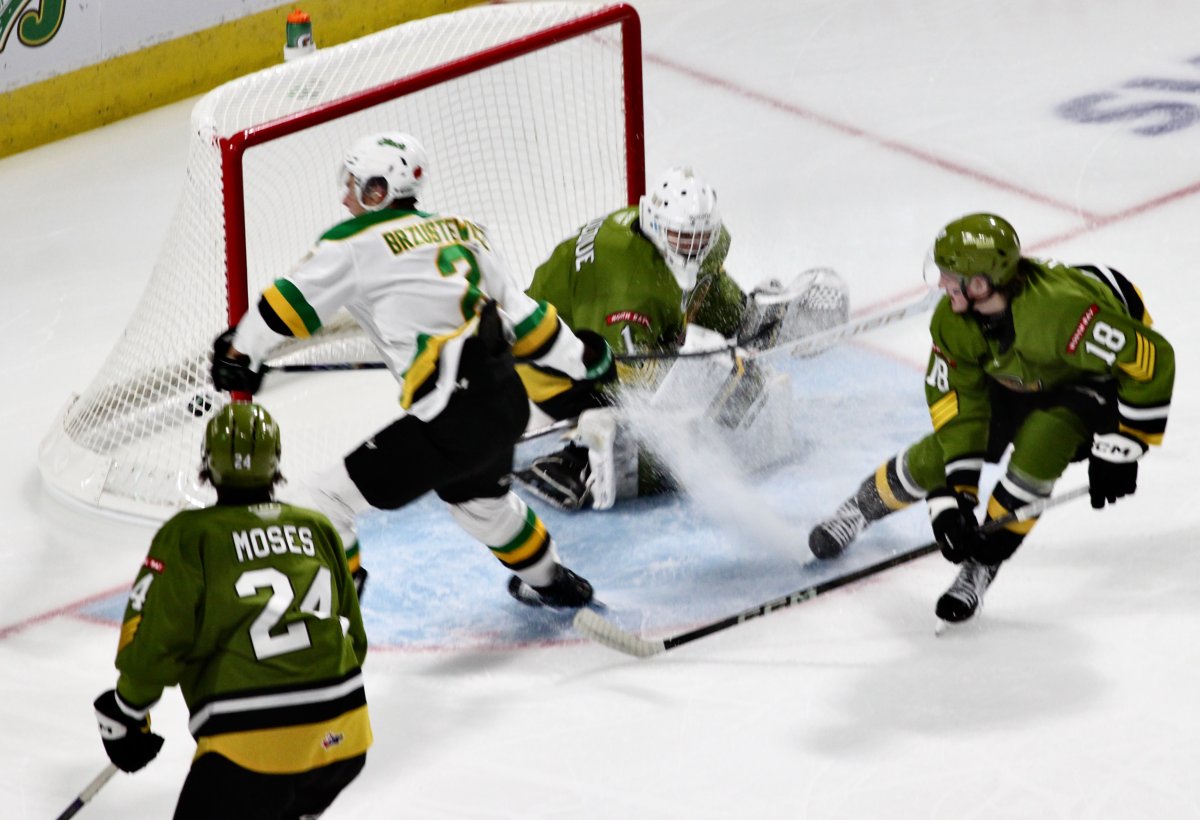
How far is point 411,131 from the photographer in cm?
522

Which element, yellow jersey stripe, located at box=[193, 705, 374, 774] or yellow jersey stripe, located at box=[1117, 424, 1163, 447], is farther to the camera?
yellow jersey stripe, located at box=[1117, 424, 1163, 447]

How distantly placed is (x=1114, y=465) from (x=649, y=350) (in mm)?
1071

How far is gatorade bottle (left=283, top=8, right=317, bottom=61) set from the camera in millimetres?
5543

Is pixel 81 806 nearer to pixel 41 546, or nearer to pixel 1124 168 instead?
pixel 41 546

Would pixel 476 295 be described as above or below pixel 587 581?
above

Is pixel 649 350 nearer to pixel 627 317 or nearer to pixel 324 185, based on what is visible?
pixel 627 317

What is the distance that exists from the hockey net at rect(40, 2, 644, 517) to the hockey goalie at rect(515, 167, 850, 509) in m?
0.54

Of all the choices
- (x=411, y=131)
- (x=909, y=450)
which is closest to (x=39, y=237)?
(x=411, y=131)

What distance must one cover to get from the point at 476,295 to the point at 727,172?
2437 millimetres

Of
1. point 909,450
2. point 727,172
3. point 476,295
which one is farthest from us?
point 727,172

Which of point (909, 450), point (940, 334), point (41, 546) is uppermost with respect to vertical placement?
point (940, 334)

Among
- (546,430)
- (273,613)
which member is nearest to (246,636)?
(273,613)

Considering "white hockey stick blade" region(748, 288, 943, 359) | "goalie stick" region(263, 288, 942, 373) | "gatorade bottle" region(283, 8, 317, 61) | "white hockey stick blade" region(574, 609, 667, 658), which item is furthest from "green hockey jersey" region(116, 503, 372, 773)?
"gatorade bottle" region(283, 8, 317, 61)

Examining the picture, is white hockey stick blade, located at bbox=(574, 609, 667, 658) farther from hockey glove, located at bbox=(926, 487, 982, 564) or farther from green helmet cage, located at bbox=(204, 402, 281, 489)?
green helmet cage, located at bbox=(204, 402, 281, 489)
